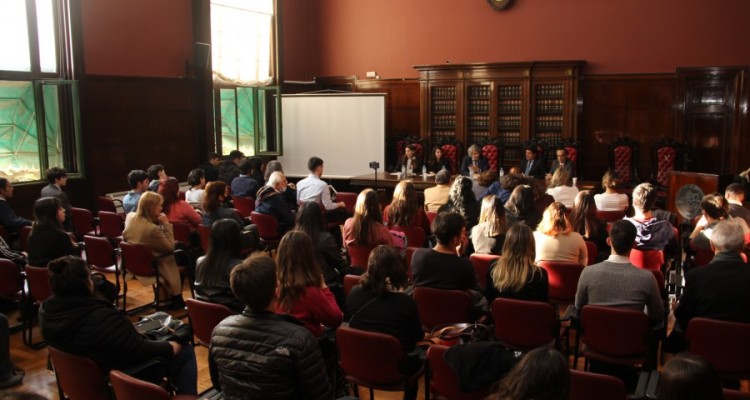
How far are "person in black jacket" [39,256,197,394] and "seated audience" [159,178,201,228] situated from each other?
3.47 meters

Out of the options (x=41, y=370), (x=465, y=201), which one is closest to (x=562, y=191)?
(x=465, y=201)

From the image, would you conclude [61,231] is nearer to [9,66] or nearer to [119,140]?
[9,66]

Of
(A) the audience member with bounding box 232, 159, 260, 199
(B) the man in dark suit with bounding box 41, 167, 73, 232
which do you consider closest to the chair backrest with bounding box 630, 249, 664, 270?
(A) the audience member with bounding box 232, 159, 260, 199

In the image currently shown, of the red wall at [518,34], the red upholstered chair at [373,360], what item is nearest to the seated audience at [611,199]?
the red upholstered chair at [373,360]

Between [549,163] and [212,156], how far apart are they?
607 centimetres

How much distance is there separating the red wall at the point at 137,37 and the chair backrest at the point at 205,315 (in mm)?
6900

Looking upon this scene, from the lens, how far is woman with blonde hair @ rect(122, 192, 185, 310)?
5852 millimetres

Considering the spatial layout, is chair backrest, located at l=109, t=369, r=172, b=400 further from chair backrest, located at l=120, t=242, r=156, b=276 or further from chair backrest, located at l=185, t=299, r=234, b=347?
chair backrest, located at l=120, t=242, r=156, b=276

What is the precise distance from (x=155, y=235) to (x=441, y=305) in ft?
9.56

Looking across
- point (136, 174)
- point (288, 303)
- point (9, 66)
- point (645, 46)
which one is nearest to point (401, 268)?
point (288, 303)

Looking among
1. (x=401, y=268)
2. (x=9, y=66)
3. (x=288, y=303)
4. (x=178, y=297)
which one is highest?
(x=9, y=66)

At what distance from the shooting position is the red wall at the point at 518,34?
11477mm

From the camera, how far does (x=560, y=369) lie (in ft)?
6.96

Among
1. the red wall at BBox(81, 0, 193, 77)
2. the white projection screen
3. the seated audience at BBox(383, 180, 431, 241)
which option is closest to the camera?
the seated audience at BBox(383, 180, 431, 241)
